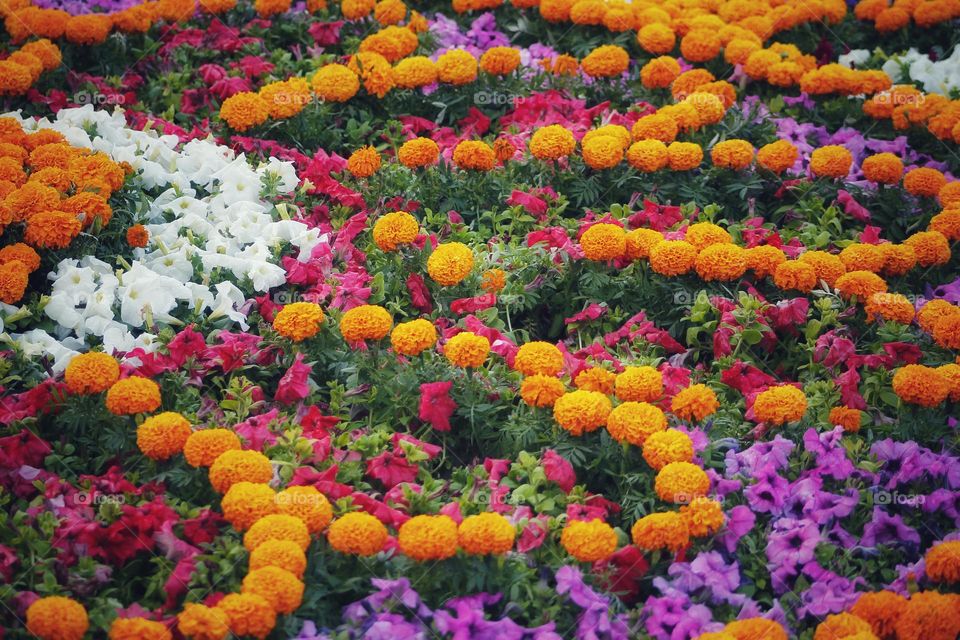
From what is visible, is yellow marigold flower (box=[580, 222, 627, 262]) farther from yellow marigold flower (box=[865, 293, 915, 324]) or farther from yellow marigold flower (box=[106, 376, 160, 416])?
yellow marigold flower (box=[106, 376, 160, 416])

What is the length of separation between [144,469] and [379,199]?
5.94 ft

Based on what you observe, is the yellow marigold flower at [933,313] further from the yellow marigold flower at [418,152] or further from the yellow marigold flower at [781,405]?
the yellow marigold flower at [418,152]

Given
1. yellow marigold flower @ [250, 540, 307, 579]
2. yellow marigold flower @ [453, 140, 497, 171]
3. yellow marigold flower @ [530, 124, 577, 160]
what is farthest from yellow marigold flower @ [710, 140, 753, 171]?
yellow marigold flower @ [250, 540, 307, 579]

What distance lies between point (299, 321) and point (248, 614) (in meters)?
1.26

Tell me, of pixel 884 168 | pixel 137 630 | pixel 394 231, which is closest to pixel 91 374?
pixel 137 630

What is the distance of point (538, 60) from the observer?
6.00 m

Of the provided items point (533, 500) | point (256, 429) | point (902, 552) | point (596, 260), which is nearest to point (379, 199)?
point (596, 260)

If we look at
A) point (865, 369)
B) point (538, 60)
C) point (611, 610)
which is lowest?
point (611, 610)

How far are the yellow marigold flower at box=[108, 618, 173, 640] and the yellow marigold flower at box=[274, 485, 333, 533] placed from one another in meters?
0.47

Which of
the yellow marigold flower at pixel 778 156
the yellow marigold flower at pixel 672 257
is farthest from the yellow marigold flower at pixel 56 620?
the yellow marigold flower at pixel 778 156

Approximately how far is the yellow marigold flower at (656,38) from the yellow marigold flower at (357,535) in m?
3.45

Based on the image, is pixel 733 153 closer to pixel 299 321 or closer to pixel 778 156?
pixel 778 156

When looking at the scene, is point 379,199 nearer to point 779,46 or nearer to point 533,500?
point 533,500

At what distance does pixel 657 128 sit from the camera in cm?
496
